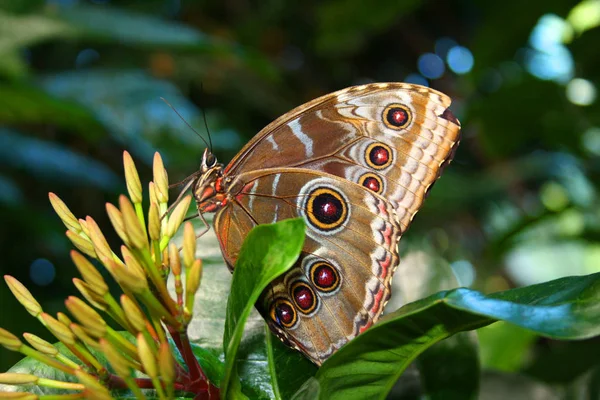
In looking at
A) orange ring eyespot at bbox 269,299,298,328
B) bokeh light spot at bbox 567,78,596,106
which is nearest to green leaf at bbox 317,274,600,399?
orange ring eyespot at bbox 269,299,298,328

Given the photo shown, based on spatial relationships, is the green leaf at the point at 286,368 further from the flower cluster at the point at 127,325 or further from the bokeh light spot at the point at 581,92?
the bokeh light spot at the point at 581,92

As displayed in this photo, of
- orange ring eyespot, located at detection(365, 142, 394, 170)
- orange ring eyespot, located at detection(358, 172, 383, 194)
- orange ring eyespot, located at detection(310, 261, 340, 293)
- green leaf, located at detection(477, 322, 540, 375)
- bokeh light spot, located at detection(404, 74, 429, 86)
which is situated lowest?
green leaf, located at detection(477, 322, 540, 375)

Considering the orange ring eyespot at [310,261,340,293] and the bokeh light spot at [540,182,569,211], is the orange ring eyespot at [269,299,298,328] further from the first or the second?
the bokeh light spot at [540,182,569,211]

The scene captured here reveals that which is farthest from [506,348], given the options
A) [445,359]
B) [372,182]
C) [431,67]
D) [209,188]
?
[431,67]

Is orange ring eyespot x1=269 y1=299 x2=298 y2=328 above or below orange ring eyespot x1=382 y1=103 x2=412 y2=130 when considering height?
below

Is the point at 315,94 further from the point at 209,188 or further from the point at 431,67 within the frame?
the point at 209,188

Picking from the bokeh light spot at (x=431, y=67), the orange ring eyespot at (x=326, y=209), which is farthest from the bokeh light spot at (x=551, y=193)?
the orange ring eyespot at (x=326, y=209)

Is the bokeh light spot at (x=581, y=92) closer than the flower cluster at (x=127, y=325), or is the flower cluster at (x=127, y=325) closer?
the flower cluster at (x=127, y=325)
